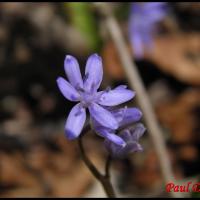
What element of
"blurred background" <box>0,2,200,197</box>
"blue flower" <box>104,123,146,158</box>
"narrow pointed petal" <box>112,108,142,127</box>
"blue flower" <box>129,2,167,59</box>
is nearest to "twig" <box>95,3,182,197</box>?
"blurred background" <box>0,2,200,197</box>

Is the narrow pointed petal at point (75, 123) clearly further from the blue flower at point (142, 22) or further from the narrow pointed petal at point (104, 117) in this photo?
the blue flower at point (142, 22)

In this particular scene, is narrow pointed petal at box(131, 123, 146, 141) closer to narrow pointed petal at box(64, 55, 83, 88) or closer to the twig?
narrow pointed petal at box(64, 55, 83, 88)

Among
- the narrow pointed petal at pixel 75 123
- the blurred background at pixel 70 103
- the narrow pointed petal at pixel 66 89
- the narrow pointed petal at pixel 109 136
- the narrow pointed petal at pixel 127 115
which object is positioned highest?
the narrow pointed petal at pixel 66 89

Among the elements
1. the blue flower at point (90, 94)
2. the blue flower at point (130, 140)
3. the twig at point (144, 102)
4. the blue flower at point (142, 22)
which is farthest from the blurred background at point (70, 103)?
the blue flower at point (90, 94)

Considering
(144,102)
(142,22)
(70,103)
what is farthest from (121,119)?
(142,22)

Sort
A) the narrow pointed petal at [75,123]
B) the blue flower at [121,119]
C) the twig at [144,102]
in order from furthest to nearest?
the twig at [144,102] < the blue flower at [121,119] < the narrow pointed petal at [75,123]

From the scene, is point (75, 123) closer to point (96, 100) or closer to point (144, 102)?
point (96, 100)

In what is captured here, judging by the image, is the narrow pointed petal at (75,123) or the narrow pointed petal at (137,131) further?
the narrow pointed petal at (137,131)
